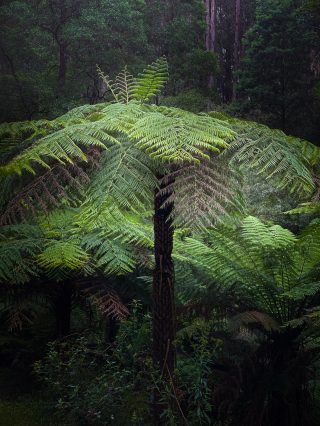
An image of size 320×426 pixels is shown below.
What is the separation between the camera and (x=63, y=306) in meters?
5.25

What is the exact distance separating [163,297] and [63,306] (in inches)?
104

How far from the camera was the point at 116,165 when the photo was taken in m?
2.27

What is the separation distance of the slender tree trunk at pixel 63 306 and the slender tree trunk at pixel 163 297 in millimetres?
2309

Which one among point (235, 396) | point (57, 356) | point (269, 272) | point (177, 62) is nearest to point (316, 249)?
point (269, 272)

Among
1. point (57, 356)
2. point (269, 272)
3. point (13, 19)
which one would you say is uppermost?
point (13, 19)

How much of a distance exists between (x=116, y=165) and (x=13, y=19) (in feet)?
37.4

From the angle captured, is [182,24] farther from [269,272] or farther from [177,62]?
[269,272]

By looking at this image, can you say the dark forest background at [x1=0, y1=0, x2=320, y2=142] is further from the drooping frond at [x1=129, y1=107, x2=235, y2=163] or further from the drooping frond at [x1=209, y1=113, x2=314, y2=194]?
the drooping frond at [x1=129, y1=107, x2=235, y2=163]

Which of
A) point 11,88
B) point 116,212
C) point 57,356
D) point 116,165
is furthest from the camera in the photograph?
point 11,88

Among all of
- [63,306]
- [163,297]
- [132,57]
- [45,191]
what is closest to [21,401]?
[63,306]

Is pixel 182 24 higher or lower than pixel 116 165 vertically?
lower

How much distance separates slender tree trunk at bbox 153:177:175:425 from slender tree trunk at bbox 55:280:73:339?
2.31 metres

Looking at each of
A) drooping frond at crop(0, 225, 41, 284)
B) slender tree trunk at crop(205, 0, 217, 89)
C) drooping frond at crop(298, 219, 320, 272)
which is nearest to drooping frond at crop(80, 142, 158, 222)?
drooping frond at crop(298, 219, 320, 272)

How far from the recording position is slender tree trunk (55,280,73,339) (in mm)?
5168
